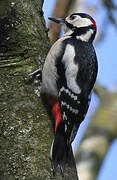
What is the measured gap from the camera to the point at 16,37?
3039mm

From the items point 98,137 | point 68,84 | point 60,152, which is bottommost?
point 98,137

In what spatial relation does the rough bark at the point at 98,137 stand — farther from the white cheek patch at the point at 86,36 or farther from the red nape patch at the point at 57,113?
the red nape patch at the point at 57,113

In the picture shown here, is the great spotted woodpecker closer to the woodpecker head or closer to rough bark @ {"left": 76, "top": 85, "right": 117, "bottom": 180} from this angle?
the woodpecker head

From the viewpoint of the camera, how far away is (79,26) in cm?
398

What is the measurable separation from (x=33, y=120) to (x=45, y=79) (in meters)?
0.63

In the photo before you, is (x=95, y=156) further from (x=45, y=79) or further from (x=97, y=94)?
(x=45, y=79)

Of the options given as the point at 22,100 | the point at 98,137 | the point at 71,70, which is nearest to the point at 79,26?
the point at 71,70

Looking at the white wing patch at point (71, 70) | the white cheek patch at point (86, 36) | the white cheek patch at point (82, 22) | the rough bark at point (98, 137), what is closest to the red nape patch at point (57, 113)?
the white wing patch at point (71, 70)

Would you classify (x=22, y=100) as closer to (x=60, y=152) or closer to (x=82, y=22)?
(x=60, y=152)

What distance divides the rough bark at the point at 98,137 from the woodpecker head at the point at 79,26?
177 centimetres

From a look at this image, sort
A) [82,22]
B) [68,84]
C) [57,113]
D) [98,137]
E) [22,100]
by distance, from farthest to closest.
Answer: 1. [98,137]
2. [82,22]
3. [68,84]
4. [57,113]
5. [22,100]

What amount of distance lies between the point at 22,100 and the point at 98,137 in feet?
9.85

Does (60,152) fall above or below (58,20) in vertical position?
below

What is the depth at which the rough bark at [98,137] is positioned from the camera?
532 centimetres
